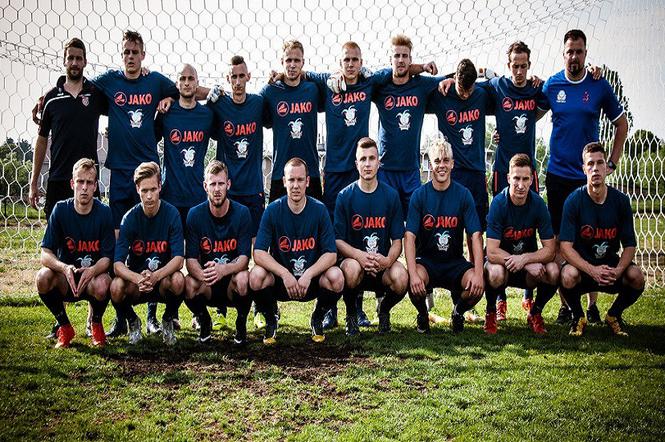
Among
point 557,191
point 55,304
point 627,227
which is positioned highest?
point 557,191

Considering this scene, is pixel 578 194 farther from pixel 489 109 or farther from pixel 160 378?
pixel 160 378

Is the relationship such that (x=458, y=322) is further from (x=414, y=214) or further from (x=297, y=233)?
(x=297, y=233)

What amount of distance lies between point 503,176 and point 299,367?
9.01ft

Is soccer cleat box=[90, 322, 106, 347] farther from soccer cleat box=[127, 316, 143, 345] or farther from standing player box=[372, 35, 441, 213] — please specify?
standing player box=[372, 35, 441, 213]

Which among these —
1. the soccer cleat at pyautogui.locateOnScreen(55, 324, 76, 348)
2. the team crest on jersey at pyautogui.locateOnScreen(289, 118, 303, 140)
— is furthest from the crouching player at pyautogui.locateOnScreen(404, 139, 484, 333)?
the soccer cleat at pyautogui.locateOnScreen(55, 324, 76, 348)

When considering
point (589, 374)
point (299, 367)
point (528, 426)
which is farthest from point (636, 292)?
point (299, 367)

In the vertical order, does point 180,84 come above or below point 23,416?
above

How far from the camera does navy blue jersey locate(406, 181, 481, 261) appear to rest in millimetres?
4816

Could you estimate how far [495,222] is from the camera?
4.78 metres

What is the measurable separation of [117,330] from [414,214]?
2617mm

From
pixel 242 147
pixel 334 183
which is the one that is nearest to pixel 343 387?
pixel 334 183

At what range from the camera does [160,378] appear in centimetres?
354

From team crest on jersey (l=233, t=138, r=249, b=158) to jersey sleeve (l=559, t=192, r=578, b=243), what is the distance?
282 centimetres

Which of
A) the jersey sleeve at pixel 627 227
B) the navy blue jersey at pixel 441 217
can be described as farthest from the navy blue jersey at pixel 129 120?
the jersey sleeve at pixel 627 227
